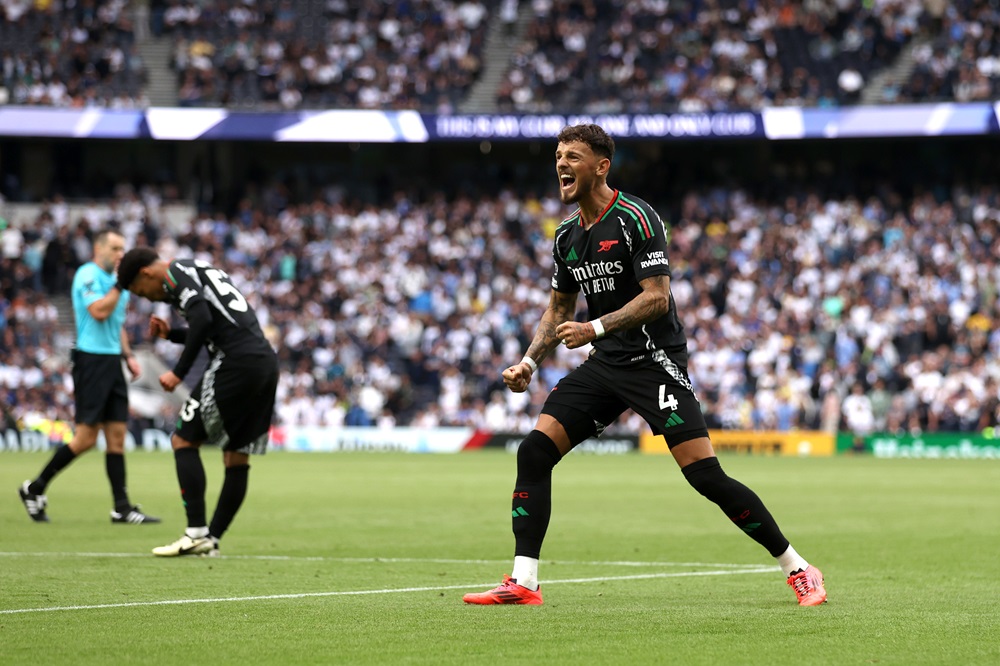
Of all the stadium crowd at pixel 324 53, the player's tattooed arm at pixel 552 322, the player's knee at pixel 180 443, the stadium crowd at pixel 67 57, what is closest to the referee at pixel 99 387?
the player's knee at pixel 180 443

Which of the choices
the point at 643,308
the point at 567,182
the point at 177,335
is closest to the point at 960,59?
the point at 177,335

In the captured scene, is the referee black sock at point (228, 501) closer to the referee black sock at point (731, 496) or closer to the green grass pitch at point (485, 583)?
the green grass pitch at point (485, 583)

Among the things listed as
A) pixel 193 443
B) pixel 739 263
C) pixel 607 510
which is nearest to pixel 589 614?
pixel 193 443

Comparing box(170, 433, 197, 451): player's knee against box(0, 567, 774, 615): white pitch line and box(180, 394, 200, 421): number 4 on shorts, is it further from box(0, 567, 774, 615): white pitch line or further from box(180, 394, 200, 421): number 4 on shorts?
box(0, 567, 774, 615): white pitch line

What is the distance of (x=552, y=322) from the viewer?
29.0 feet

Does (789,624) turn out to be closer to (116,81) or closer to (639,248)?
(639,248)

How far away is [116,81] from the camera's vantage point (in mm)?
43562

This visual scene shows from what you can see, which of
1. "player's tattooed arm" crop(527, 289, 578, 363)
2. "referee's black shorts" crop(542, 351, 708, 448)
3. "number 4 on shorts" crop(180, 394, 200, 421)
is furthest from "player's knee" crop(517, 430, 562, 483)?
"number 4 on shorts" crop(180, 394, 200, 421)

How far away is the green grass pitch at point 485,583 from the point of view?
675cm

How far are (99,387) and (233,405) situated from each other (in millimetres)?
3463

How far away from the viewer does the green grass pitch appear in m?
6.75

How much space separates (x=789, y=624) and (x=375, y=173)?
131 ft

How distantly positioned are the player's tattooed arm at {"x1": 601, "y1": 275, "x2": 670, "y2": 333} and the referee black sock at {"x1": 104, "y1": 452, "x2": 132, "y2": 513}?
24.4 feet

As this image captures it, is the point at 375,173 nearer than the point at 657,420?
No
